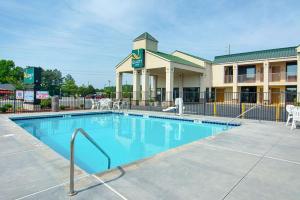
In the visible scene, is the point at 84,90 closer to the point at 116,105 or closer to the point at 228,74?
the point at 228,74

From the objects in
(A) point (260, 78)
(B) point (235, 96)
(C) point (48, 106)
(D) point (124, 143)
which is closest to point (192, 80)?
(B) point (235, 96)

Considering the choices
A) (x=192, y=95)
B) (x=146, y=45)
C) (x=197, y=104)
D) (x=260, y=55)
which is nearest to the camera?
(x=197, y=104)

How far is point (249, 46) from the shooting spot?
31.9 meters

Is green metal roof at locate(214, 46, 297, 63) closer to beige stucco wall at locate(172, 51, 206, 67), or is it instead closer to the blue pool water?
Result: beige stucco wall at locate(172, 51, 206, 67)

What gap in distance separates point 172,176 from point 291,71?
2641 centimetres

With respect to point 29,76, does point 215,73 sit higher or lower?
higher

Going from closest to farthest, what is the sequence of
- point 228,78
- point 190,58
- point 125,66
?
point 125,66 → point 228,78 → point 190,58

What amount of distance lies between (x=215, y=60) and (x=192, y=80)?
461 cm

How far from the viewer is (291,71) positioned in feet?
78.7

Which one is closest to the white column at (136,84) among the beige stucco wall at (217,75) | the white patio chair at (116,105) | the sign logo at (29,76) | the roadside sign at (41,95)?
the white patio chair at (116,105)

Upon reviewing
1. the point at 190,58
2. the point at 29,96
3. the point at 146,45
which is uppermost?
the point at 146,45

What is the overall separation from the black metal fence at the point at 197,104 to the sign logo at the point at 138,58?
11.2 feet

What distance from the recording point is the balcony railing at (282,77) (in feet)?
76.5

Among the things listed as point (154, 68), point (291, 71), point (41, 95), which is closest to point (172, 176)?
point (41, 95)
